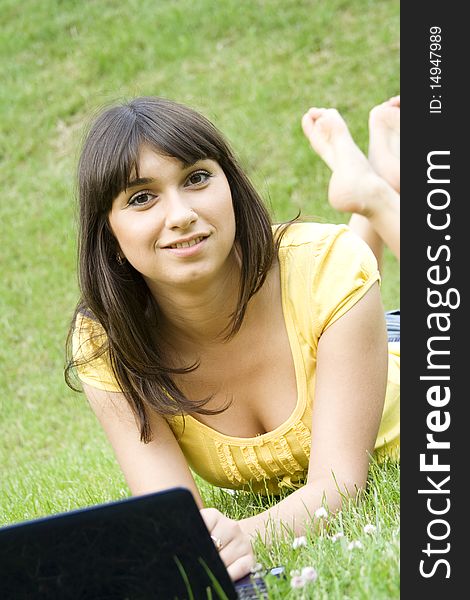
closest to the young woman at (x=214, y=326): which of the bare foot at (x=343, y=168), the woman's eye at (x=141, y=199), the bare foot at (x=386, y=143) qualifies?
the woman's eye at (x=141, y=199)

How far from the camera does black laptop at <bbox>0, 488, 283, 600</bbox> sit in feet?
5.31

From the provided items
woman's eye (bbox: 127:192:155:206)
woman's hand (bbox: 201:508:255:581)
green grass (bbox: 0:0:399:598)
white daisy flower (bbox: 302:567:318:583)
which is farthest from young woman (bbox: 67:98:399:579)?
green grass (bbox: 0:0:399:598)

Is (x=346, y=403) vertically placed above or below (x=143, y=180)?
below

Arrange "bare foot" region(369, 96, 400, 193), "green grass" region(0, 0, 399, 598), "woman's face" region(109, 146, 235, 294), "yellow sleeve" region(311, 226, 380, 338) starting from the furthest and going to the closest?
"green grass" region(0, 0, 399, 598), "bare foot" region(369, 96, 400, 193), "yellow sleeve" region(311, 226, 380, 338), "woman's face" region(109, 146, 235, 294)

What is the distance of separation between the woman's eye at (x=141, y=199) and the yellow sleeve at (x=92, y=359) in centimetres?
45

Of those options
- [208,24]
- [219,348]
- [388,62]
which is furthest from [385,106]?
[208,24]

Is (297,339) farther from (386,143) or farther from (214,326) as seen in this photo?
(386,143)

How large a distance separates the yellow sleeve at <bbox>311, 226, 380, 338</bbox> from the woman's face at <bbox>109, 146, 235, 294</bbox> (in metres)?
0.29

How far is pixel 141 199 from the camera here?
2402 millimetres

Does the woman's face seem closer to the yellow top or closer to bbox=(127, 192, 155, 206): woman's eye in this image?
bbox=(127, 192, 155, 206): woman's eye

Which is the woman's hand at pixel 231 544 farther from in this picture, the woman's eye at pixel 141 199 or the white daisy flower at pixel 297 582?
the woman's eye at pixel 141 199

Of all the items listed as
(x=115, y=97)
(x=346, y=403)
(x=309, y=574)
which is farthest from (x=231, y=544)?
(x=115, y=97)

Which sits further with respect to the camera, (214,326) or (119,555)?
(214,326)

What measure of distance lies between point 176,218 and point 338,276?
50 cm
